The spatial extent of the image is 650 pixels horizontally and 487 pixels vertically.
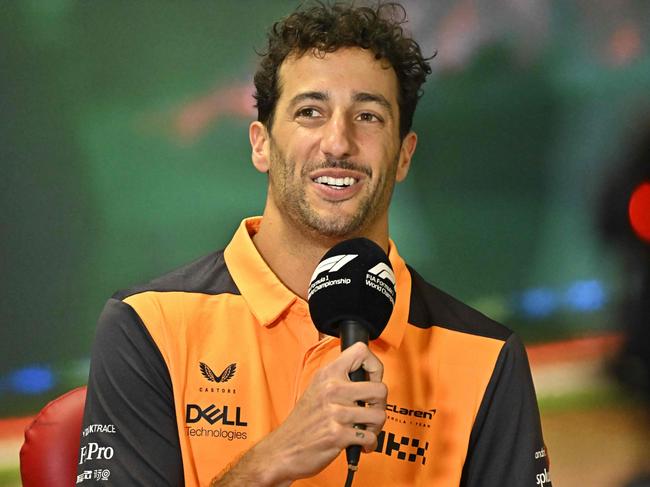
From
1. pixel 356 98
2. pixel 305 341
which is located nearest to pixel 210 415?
pixel 305 341

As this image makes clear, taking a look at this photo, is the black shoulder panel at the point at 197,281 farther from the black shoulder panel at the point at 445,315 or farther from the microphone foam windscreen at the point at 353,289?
the microphone foam windscreen at the point at 353,289

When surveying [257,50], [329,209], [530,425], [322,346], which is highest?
[257,50]

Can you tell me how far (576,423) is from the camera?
10.3ft

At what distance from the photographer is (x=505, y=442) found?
7.37ft

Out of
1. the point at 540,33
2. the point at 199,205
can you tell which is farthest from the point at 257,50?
the point at 540,33

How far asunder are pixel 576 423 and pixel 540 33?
3.67 ft

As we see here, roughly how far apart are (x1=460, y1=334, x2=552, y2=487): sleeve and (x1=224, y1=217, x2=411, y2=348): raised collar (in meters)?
0.23

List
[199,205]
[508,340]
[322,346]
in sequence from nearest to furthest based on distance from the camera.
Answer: [322,346]
[508,340]
[199,205]

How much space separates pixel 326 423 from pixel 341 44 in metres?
0.99

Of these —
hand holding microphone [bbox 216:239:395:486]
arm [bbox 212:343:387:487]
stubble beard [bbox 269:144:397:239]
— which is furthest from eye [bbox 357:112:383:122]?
arm [bbox 212:343:387:487]

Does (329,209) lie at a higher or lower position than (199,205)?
lower

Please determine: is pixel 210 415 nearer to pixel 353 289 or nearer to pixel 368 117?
pixel 353 289

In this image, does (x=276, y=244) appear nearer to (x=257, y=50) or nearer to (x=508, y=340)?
(x=508, y=340)

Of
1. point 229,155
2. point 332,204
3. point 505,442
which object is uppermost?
point 229,155
